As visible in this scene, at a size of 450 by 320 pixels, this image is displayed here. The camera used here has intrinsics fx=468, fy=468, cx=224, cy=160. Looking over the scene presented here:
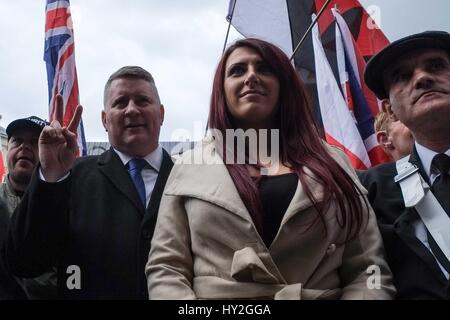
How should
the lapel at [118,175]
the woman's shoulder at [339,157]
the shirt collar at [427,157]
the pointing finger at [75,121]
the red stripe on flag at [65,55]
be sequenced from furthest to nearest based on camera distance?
the red stripe on flag at [65,55]
the pointing finger at [75,121]
the lapel at [118,175]
the shirt collar at [427,157]
the woman's shoulder at [339,157]

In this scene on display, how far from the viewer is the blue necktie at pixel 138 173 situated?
2.36 m

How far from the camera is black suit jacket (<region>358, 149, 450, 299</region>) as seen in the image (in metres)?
1.84

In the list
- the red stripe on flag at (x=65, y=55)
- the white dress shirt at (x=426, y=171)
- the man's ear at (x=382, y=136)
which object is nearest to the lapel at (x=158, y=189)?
the white dress shirt at (x=426, y=171)

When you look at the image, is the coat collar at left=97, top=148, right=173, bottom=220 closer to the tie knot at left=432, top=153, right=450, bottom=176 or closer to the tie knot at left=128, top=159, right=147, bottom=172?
the tie knot at left=128, top=159, right=147, bottom=172

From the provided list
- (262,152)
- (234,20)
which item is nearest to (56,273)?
(262,152)

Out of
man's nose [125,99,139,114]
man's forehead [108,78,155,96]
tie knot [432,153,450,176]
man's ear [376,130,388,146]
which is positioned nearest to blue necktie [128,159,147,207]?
man's nose [125,99,139,114]

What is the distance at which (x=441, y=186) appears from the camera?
2.06 meters

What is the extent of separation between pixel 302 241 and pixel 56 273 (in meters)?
1.31

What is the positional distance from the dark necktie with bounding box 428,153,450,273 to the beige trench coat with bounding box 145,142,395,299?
211 mm

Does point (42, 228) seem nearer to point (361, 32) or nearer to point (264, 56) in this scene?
point (264, 56)

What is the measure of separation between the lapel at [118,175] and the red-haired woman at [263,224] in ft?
1.08

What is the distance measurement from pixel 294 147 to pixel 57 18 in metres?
4.47

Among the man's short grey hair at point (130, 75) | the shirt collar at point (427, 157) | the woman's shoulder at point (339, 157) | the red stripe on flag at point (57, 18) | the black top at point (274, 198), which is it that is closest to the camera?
the black top at point (274, 198)

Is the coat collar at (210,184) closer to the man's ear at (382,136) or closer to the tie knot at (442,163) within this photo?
the tie knot at (442,163)
